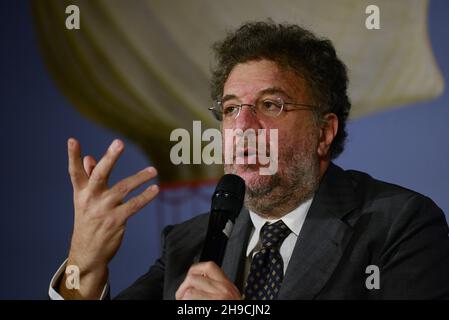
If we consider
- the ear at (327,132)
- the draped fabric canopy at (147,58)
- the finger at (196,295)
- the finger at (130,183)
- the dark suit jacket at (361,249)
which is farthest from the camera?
the draped fabric canopy at (147,58)

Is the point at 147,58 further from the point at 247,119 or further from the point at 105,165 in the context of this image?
the point at 105,165

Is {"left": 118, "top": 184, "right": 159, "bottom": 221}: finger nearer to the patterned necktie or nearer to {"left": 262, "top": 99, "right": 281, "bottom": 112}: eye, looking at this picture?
the patterned necktie

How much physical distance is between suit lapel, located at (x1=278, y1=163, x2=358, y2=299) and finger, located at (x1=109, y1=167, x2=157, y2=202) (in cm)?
50

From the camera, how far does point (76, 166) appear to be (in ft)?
5.08

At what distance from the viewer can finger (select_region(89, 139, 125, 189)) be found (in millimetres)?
1495

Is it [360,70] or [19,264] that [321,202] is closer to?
[360,70]

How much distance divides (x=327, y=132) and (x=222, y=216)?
758 mm

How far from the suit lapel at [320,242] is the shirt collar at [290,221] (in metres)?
0.07

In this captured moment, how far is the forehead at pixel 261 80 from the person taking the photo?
190 cm

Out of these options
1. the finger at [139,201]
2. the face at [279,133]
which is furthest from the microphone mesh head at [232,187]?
the face at [279,133]

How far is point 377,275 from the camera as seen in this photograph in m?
1.68

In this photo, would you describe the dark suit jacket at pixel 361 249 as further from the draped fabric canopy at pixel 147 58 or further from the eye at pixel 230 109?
the draped fabric canopy at pixel 147 58
